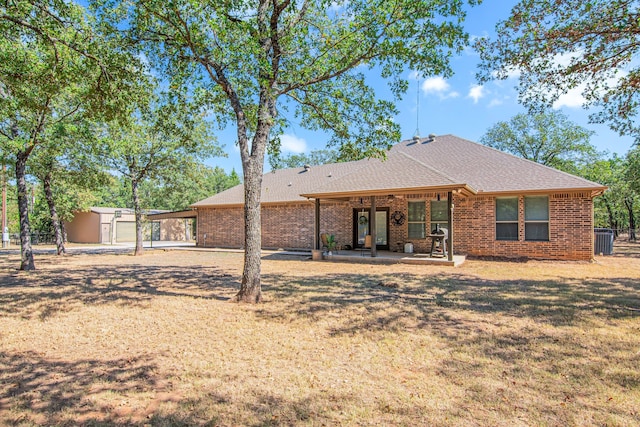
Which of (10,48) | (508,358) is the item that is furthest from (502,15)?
(10,48)

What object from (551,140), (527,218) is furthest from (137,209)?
(551,140)

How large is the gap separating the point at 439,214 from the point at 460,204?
0.87 meters

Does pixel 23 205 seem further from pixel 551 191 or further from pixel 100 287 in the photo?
pixel 551 191

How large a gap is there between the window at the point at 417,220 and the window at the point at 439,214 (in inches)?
15.0

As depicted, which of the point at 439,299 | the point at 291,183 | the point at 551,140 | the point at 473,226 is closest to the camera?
the point at 439,299

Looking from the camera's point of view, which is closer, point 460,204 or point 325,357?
point 325,357

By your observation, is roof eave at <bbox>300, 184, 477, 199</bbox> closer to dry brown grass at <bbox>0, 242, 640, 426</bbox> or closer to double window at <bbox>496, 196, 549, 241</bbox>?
double window at <bbox>496, 196, 549, 241</bbox>

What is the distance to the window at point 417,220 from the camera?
14250mm

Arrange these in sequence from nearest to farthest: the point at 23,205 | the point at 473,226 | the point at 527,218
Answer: the point at 23,205, the point at 527,218, the point at 473,226

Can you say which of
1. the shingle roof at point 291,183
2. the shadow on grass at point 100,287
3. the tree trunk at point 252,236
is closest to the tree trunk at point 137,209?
the shingle roof at point 291,183

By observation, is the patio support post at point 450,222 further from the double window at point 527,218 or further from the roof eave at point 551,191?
the double window at point 527,218

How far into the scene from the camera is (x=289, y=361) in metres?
3.78

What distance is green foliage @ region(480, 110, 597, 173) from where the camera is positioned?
25125 millimetres

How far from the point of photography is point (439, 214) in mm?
13930
